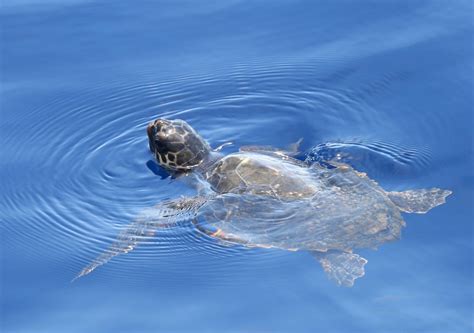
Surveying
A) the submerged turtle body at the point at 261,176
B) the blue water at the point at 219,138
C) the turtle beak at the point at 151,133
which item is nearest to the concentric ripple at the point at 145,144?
the blue water at the point at 219,138

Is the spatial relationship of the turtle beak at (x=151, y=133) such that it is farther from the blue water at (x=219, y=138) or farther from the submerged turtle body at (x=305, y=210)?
the submerged turtle body at (x=305, y=210)

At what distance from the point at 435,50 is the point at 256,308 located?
456cm

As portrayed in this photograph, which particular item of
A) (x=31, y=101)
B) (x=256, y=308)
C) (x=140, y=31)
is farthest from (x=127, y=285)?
(x=140, y=31)

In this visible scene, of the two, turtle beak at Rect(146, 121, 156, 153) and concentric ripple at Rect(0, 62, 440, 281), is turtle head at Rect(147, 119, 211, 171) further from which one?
concentric ripple at Rect(0, 62, 440, 281)

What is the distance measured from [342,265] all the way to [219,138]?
8.68ft

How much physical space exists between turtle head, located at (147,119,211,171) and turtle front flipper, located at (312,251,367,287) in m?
2.17

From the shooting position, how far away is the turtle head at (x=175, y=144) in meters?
8.42

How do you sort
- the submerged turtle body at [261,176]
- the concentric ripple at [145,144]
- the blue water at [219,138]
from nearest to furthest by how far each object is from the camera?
1. the blue water at [219,138]
2. the concentric ripple at [145,144]
3. the submerged turtle body at [261,176]

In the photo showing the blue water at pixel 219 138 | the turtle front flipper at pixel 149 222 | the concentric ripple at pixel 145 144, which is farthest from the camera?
the concentric ripple at pixel 145 144

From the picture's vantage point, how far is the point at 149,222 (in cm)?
727

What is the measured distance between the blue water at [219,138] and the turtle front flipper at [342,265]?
82 mm

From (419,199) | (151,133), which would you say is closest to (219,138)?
(151,133)

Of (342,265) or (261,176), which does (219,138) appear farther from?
(342,265)

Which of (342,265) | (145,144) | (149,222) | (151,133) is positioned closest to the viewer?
(342,265)
